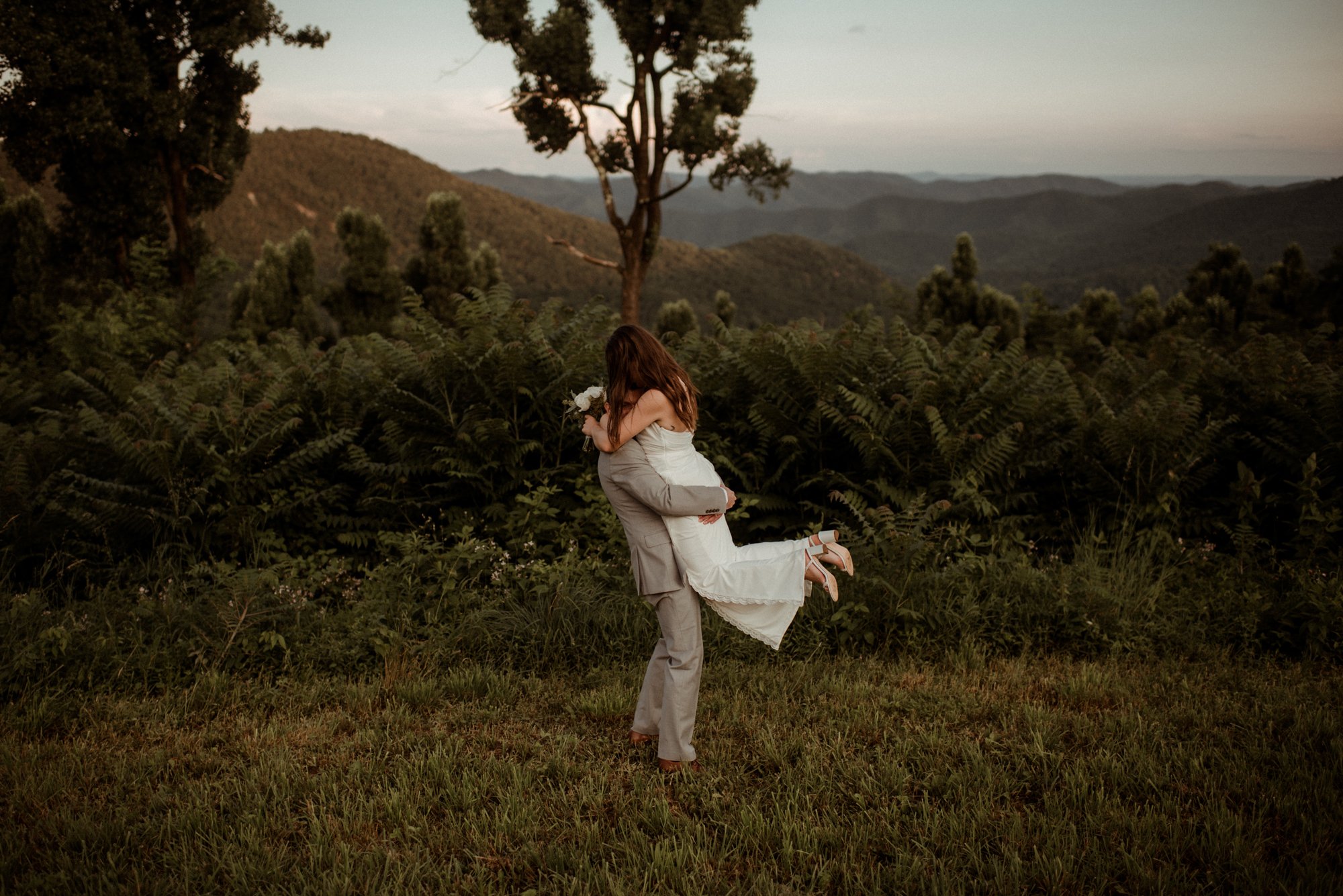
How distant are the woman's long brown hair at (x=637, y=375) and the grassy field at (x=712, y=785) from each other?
5.30 feet

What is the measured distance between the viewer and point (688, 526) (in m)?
3.83

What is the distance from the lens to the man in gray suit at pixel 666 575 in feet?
12.2

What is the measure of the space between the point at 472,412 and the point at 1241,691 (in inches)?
217

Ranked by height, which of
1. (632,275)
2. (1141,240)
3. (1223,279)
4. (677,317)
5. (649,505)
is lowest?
(677,317)

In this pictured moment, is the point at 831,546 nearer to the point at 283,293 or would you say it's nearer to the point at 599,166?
the point at 599,166

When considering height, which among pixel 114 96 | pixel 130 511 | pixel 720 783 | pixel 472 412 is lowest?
pixel 720 783

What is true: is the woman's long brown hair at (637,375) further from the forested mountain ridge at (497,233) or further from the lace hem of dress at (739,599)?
the forested mountain ridge at (497,233)

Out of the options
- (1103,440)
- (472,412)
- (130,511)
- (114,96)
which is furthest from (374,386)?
(114,96)

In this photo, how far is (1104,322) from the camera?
32.3 meters

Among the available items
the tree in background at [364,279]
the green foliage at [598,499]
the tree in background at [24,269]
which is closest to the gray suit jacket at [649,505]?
the green foliage at [598,499]

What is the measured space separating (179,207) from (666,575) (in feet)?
62.7

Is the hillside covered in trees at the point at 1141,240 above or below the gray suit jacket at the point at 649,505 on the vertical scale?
above

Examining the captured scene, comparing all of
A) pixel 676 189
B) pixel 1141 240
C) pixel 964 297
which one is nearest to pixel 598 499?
pixel 676 189

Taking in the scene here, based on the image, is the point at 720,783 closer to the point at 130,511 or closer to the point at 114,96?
the point at 130,511
